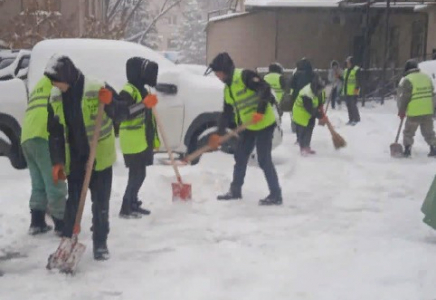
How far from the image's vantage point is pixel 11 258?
5.48m

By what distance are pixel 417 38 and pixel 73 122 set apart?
923 inches

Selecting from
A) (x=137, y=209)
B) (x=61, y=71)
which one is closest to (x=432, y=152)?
(x=137, y=209)

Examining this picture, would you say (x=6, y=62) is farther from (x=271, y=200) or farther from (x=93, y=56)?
(x=271, y=200)

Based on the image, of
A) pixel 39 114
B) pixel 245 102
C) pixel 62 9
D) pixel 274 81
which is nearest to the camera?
pixel 39 114

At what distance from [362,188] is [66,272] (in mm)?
4670

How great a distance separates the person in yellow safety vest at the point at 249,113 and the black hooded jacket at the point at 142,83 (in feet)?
2.95

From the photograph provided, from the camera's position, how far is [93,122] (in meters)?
5.21

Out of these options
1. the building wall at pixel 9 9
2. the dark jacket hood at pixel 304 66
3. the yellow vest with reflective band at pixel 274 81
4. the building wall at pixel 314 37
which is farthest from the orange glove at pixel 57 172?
the building wall at pixel 314 37

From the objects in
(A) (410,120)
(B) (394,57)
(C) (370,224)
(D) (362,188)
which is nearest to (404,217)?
(C) (370,224)

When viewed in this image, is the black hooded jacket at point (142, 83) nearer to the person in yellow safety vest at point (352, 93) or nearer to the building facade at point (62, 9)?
the person in yellow safety vest at point (352, 93)

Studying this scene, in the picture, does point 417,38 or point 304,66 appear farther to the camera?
point 417,38

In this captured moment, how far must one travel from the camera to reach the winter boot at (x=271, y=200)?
744 cm

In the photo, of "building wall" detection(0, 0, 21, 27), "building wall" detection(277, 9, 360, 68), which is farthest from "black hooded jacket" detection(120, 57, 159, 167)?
"building wall" detection(277, 9, 360, 68)

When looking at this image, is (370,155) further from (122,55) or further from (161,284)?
(161,284)
